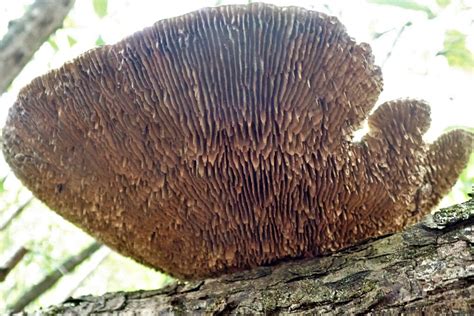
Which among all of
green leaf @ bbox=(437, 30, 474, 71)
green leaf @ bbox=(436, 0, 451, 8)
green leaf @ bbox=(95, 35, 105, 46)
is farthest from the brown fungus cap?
green leaf @ bbox=(95, 35, 105, 46)

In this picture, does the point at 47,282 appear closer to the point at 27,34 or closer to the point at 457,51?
the point at 27,34

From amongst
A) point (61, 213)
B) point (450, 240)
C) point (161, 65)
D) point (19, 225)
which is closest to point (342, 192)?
point (450, 240)

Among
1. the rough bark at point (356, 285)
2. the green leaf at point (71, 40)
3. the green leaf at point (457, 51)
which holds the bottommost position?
the rough bark at point (356, 285)

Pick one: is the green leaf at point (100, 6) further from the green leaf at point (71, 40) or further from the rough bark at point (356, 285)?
the rough bark at point (356, 285)

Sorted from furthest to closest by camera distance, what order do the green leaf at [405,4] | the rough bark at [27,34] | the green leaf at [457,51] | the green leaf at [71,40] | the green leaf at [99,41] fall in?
the green leaf at [71,40] → the green leaf at [99,41] → the green leaf at [457,51] → the green leaf at [405,4] → the rough bark at [27,34]

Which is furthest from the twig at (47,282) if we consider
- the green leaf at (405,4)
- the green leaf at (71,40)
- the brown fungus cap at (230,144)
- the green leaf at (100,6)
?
the green leaf at (405,4)

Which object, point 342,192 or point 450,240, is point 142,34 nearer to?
point 342,192
